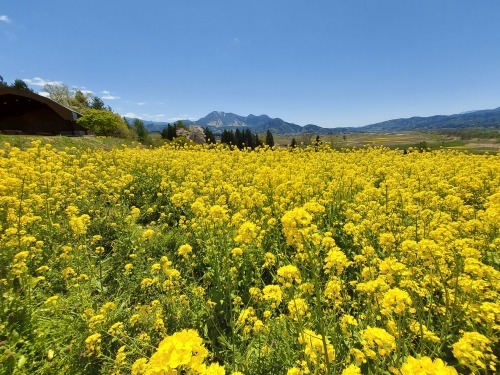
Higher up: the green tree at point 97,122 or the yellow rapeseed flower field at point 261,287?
the green tree at point 97,122

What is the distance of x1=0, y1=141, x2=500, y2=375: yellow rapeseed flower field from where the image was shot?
2.17 m

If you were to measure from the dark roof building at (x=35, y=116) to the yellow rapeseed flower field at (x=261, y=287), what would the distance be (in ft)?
102

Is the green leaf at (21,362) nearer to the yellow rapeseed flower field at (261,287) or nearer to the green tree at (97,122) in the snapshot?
the yellow rapeseed flower field at (261,287)

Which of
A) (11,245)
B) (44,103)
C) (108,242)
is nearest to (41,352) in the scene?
(11,245)

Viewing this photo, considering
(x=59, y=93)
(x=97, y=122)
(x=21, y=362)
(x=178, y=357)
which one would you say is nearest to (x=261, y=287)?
(x=178, y=357)

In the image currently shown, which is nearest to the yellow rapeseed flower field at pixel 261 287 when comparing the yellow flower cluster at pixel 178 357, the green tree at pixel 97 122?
the yellow flower cluster at pixel 178 357

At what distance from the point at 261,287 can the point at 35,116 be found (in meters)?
40.3

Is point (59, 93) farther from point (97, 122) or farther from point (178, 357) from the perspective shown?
point (178, 357)

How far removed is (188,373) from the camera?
5.04 feet

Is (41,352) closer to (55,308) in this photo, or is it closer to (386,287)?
(55,308)

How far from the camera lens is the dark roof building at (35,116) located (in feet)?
97.5

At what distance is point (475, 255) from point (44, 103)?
125 feet

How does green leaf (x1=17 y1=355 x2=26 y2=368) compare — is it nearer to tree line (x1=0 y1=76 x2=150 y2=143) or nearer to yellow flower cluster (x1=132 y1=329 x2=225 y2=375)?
yellow flower cluster (x1=132 y1=329 x2=225 y2=375)

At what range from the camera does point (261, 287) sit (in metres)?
3.97
